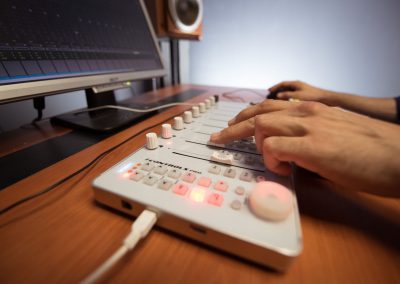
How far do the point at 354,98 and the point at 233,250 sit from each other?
0.75m

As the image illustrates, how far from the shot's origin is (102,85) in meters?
0.51

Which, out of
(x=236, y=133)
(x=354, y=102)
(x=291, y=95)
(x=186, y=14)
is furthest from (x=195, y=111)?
(x=186, y=14)

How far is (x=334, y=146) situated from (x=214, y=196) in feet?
0.51

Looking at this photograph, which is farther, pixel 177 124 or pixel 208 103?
pixel 208 103

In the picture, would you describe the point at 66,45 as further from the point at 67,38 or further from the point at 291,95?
the point at 291,95

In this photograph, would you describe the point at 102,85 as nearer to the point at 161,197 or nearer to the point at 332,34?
the point at 161,197

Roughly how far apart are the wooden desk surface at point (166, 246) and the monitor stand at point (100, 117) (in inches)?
7.8

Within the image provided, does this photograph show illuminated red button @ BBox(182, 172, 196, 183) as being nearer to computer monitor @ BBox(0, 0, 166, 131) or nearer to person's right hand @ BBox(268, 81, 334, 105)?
computer monitor @ BBox(0, 0, 166, 131)

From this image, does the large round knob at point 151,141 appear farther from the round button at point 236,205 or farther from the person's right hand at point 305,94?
the person's right hand at point 305,94

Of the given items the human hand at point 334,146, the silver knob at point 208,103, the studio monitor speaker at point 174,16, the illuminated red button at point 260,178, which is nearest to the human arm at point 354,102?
the silver knob at point 208,103

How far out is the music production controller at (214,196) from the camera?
0.18 m

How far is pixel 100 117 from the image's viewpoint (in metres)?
0.51

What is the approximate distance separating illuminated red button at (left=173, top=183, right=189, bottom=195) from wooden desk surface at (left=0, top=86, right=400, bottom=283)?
5 cm

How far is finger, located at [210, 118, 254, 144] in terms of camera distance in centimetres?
32
